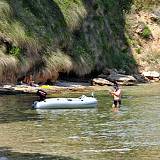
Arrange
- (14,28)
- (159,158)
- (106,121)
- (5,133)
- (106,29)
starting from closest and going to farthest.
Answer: (159,158), (5,133), (106,121), (14,28), (106,29)

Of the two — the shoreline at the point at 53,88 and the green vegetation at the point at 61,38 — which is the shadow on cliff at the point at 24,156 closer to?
the shoreline at the point at 53,88

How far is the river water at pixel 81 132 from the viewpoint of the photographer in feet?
54.9

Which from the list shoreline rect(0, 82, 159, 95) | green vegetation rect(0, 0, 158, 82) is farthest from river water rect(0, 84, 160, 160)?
green vegetation rect(0, 0, 158, 82)

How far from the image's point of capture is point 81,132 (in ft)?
69.8

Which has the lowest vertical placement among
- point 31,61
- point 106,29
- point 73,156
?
point 73,156

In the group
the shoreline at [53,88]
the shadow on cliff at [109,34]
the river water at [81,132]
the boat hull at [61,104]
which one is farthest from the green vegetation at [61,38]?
the boat hull at [61,104]

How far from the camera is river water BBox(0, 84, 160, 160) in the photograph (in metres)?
16.7

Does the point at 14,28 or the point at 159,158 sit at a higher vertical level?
the point at 14,28

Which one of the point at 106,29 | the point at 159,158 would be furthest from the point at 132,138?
the point at 106,29

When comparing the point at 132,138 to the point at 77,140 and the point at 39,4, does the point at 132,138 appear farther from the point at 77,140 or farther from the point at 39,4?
the point at 39,4

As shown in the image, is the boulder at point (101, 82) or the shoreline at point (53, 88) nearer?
the shoreline at point (53, 88)

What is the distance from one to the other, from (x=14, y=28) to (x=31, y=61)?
8.99 feet

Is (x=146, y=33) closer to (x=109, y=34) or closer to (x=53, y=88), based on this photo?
(x=109, y=34)

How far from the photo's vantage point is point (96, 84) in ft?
154
